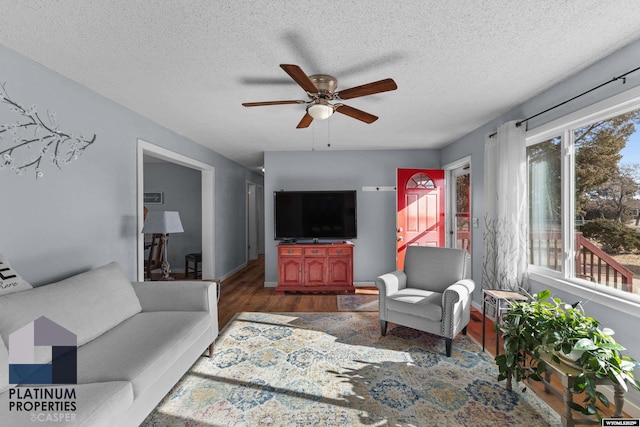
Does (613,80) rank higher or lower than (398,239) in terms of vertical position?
higher

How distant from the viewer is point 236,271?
584cm

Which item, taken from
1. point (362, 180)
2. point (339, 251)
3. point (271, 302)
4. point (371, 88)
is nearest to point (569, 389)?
point (371, 88)

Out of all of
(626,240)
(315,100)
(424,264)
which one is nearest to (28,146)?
(315,100)

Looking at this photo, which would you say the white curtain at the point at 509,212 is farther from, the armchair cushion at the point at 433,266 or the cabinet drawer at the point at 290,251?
the cabinet drawer at the point at 290,251

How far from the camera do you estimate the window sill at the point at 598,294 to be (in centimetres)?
179

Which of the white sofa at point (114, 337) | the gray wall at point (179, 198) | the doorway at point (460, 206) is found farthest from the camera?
the gray wall at point (179, 198)

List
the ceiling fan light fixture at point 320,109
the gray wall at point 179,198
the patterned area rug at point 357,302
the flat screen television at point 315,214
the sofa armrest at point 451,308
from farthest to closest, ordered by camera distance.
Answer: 1. the gray wall at point 179,198
2. the flat screen television at point 315,214
3. the patterned area rug at point 357,302
4. the sofa armrest at point 451,308
5. the ceiling fan light fixture at point 320,109

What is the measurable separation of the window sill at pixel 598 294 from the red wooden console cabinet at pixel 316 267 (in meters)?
2.41

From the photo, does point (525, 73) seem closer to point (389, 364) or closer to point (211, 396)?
point (389, 364)

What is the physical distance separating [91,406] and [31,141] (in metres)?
1.82

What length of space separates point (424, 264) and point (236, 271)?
4031mm

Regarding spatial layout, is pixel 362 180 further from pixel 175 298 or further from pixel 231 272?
pixel 175 298

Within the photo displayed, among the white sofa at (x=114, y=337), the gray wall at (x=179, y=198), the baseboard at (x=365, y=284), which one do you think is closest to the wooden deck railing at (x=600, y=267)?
the baseboard at (x=365, y=284)

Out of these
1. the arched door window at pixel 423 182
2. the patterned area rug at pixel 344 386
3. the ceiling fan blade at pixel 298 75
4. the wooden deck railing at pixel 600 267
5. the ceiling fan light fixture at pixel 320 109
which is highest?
A: the ceiling fan blade at pixel 298 75
